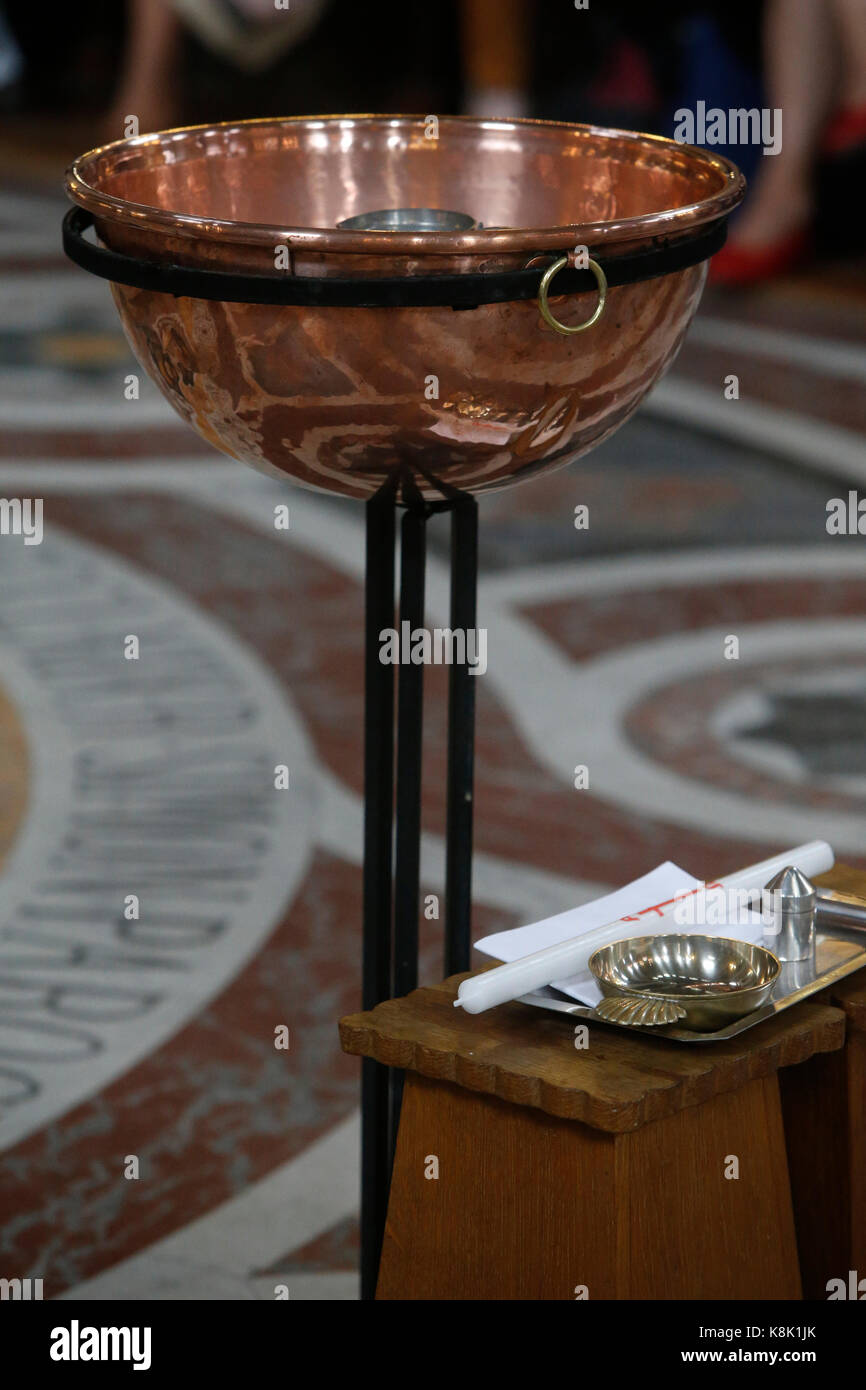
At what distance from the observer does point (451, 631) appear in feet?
4.95

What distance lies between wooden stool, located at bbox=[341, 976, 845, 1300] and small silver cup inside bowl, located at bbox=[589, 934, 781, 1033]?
0.03 metres

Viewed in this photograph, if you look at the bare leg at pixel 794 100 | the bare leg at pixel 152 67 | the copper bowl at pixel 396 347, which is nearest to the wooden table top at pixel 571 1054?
the copper bowl at pixel 396 347

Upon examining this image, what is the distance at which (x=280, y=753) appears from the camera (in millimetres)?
3002

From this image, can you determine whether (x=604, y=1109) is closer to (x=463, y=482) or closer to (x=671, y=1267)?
(x=671, y=1267)

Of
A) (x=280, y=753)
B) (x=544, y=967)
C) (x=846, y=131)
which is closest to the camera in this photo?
(x=544, y=967)

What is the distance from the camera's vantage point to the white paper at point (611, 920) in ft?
4.70

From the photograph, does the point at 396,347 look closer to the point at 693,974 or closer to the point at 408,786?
the point at 408,786

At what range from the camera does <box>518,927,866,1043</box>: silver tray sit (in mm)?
1341

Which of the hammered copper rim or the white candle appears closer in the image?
the hammered copper rim

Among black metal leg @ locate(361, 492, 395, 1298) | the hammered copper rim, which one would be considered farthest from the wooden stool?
the hammered copper rim

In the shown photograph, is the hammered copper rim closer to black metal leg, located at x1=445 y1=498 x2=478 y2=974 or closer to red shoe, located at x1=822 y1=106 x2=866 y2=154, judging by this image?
black metal leg, located at x1=445 y1=498 x2=478 y2=974

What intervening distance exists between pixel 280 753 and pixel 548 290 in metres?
1.80

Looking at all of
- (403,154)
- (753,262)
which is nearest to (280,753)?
(403,154)
